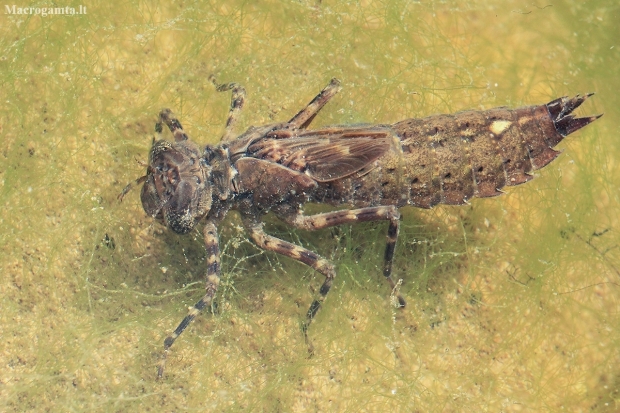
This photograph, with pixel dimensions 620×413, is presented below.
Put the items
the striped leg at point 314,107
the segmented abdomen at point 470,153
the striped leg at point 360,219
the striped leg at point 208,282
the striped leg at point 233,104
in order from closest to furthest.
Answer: the segmented abdomen at point 470,153
the striped leg at point 360,219
the striped leg at point 208,282
the striped leg at point 314,107
the striped leg at point 233,104

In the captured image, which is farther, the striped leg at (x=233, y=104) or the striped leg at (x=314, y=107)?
the striped leg at (x=233, y=104)

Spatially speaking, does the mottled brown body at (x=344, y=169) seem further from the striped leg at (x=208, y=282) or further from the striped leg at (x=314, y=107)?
the striped leg at (x=314, y=107)

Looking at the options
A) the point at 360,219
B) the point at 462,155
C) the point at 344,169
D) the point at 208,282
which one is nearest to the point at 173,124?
the point at 208,282

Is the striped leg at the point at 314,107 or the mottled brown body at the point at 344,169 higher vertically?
the striped leg at the point at 314,107

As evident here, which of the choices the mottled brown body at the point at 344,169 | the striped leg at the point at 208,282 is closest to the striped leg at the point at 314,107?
the mottled brown body at the point at 344,169

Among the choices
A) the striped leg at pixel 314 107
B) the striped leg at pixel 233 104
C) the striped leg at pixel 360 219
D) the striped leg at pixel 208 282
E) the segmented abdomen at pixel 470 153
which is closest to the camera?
the segmented abdomen at pixel 470 153

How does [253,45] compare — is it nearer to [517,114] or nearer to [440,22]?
[440,22]

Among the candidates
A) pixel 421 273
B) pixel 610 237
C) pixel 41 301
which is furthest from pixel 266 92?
pixel 610 237
